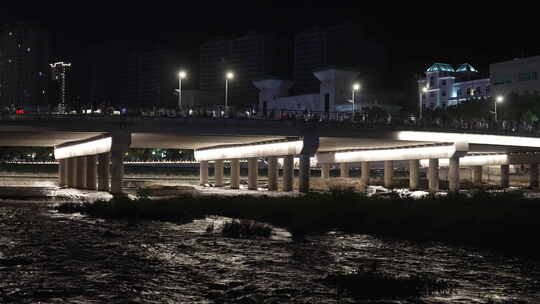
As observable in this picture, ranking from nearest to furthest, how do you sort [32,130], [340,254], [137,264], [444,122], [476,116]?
[137,264]
[340,254]
[32,130]
[444,122]
[476,116]

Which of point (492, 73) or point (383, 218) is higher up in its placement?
point (492, 73)

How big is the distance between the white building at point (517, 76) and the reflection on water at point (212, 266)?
148201 millimetres

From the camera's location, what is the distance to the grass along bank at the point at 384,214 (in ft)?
93.7

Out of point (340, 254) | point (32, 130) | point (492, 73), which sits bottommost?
point (340, 254)

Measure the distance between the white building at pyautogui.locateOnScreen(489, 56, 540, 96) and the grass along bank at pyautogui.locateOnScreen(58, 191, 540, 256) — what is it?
435 ft

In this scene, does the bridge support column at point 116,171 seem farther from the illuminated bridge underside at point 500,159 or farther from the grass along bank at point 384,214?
the illuminated bridge underside at point 500,159

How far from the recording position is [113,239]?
2805 cm

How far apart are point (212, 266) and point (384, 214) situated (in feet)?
51.5

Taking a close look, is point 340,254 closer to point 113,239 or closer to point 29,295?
point 113,239

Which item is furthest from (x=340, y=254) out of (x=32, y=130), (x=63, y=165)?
(x=63, y=165)

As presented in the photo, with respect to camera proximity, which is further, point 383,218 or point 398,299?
point 383,218

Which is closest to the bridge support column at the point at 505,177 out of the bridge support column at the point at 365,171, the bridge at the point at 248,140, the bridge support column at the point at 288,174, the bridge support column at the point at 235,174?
the bridge at the point at 248,140

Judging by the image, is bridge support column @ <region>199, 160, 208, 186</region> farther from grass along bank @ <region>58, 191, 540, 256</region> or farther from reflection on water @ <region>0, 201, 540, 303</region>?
reflection on water @ <region>0, 201, 540, 303</region>

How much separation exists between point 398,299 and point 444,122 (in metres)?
78.4
